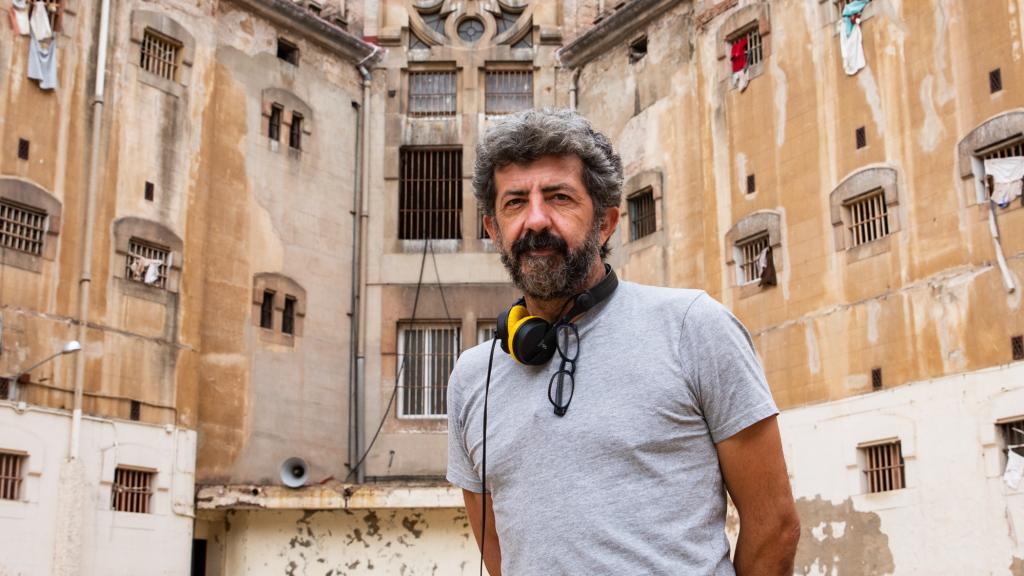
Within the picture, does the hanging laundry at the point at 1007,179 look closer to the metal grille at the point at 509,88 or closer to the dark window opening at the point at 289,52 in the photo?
the metal grille at the point at 509,88

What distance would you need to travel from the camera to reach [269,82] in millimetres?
24578

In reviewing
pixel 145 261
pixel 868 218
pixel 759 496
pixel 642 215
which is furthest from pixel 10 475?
pixel 759 496

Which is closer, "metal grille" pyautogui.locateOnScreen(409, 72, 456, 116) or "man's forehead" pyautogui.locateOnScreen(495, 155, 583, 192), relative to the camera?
"man's forehead" pyautogui.locateOnScreen(495, 155, 583, 192)

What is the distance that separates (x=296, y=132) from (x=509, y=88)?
16.4 feet

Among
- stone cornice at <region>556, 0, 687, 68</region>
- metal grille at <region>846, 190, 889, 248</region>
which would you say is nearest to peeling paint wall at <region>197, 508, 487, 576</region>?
metal grille at <region>846, 190, 889, 248</region>

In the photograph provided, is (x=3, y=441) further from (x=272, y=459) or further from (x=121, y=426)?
(x=272, y=459)

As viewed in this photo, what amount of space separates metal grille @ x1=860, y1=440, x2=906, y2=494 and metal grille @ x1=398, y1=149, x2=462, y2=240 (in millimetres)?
10758

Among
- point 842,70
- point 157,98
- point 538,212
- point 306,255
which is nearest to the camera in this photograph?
point 538,212

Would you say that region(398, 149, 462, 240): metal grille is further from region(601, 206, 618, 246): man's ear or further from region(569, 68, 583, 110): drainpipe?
region(601, 206, 618, 246): man's ear

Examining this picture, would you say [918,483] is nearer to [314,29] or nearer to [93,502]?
[93,502]

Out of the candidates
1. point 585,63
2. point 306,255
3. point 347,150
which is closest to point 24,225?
point 306,255

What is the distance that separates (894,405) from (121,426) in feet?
41.3

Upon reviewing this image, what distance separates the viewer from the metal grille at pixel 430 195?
25.9 meters

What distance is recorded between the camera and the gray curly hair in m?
3.06
